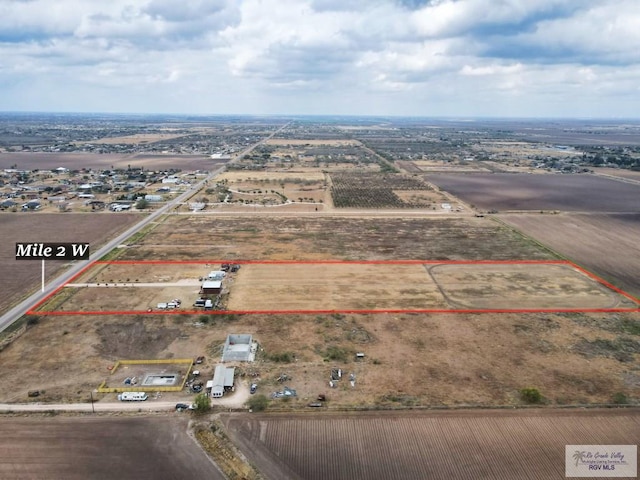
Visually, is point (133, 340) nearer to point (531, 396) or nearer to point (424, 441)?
point (424, 441)

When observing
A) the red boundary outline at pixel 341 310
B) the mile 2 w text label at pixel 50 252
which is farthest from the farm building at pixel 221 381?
the mile 2 w text label at pixel 50 252

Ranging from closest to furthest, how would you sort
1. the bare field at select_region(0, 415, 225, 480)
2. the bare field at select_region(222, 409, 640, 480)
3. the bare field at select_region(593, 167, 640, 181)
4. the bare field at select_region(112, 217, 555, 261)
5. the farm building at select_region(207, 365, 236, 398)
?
the bare field at select_region(0, 415, 225, 480)
the bare field at select_region(222, 409, 640, 480)
the farm building at select_region(207, 365, 236, 398)
the bare field at select_region(112, 217, 555, 261)
the bare field at select_region(593, 167, 640, 181)

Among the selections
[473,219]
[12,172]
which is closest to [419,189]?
[473,219]

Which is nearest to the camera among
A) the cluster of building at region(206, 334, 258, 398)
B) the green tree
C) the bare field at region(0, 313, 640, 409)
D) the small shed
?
the green tree

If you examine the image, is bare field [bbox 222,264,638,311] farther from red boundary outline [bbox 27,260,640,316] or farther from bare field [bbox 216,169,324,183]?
bare field [bbox 216,169,324,183]

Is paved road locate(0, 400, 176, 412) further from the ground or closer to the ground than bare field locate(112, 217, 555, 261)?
closer to the ground

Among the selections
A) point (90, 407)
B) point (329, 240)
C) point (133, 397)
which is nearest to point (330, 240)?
point (329, 240)

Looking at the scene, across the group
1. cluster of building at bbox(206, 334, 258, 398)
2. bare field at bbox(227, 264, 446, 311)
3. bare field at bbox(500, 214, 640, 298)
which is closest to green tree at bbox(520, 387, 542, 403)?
bare field at bbox(227, 264, 446, 311)
